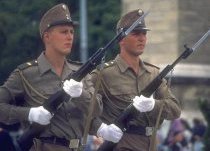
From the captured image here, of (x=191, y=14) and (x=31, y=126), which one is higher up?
(x=31, y=126)

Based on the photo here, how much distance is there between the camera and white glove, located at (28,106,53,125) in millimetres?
10453

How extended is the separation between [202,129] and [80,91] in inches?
453

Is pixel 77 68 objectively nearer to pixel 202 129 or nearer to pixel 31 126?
pixel 31 126

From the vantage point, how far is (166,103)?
11461 mm

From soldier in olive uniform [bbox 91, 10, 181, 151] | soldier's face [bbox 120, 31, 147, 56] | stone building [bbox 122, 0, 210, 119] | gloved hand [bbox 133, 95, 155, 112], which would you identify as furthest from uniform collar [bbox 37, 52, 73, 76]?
stone building [bbox 122, 0, 210, 119]

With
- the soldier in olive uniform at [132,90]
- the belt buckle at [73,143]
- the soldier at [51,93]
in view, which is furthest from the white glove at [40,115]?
the soldier in olive uniform at [132,90]

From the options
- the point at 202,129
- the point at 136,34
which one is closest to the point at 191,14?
the point at 202,129

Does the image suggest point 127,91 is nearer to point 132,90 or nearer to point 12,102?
point 132,90

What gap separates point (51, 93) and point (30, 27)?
2145cm

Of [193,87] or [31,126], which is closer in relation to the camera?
[31,126]

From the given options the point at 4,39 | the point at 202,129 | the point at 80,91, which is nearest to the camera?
the point at 80,91

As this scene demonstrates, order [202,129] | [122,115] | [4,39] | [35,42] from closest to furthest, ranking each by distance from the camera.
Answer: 1. [122,115]
2. [202,129]
3. [4,39]
4. [35,42]

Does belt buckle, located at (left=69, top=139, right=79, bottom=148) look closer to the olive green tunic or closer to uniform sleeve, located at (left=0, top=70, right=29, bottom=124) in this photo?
uniform sleeve, located at (left=0, top=70, right=29, bottom=124)

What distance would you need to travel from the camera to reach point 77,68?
10938 mm
